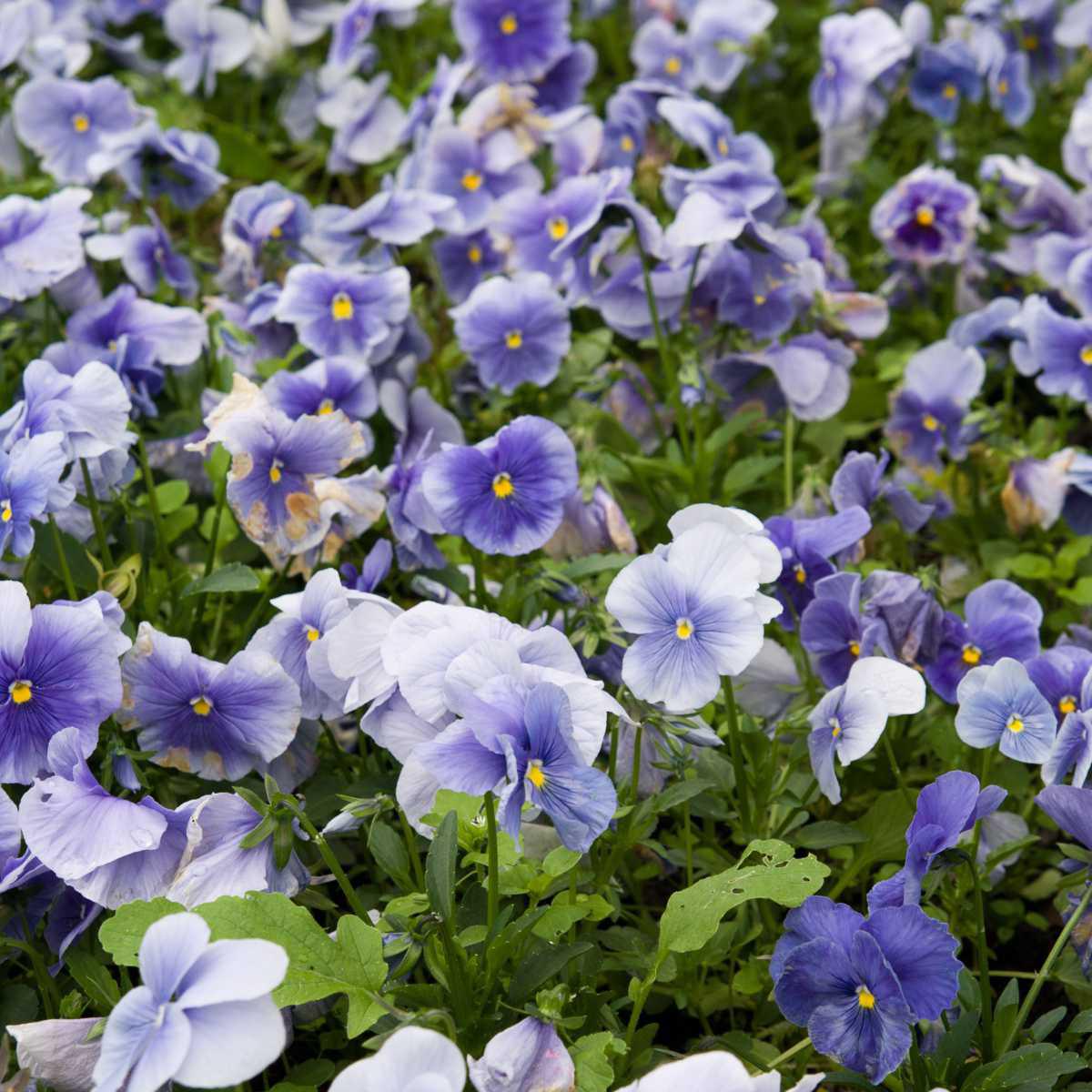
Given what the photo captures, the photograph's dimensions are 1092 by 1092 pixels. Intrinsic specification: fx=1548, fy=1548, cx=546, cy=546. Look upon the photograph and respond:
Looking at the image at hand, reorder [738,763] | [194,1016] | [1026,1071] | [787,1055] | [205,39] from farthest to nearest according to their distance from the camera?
[205,39], [738,763], [787,1055], [1026,1071], [194,1016]

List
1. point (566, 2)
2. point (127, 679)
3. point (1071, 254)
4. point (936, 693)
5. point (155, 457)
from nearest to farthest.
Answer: point (127, 679), point (936, 693), point (155, 457), point (1071, 254), point (566, 2)

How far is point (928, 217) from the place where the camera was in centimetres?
316

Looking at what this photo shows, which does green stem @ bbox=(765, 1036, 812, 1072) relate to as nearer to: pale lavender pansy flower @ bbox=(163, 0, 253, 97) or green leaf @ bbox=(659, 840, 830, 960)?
green leaf @ bbox=(659, 840, 830, 960)

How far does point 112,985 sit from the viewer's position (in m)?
1.75

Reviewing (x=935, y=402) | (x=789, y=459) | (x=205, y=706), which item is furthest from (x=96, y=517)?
(x=935, y=402)

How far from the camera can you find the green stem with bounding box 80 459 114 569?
6.99 ft

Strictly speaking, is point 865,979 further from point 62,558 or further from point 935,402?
point 935,402

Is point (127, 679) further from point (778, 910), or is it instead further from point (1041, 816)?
point (1041, 816)

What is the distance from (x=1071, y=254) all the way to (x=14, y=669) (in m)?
2.09

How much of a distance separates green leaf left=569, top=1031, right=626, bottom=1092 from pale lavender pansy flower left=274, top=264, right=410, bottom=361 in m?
1.31

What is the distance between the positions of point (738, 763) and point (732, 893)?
28 cm

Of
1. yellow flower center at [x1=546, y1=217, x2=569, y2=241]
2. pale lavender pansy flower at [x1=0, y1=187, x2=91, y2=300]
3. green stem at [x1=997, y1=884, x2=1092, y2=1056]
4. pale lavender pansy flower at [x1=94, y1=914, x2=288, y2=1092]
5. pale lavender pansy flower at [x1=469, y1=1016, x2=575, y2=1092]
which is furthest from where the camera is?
yellow flower center at [x1=546, y1=217, x2=569, y2=241]

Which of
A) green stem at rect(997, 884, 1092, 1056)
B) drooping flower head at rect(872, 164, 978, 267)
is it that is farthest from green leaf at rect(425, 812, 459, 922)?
drooping flower head at rect(872, 164, 978, 267)

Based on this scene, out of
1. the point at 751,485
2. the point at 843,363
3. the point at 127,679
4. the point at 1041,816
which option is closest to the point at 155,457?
the point at 127,679
